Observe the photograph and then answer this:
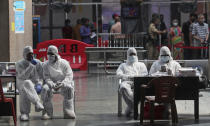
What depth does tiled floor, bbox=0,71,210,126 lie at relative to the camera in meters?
14.0

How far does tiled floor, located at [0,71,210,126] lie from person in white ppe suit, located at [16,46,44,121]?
321 millimetres

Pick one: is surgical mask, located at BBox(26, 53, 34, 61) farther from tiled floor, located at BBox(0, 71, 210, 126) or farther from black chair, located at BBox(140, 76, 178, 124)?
black chair, located at BBox(140, 76, 178, 124)

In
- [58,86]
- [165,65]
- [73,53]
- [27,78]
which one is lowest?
[73,53]

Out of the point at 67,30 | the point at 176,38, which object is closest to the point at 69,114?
the point at 176,38

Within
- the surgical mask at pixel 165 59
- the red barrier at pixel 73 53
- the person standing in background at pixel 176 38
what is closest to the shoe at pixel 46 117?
the surgical mask at pixel 165 59

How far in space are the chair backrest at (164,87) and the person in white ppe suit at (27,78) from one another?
7.88 ft

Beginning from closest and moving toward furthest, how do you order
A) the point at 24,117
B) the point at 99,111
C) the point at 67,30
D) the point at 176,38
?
the point at 24,117
the point at 99,111
the point at 176,38
the point at 67,30

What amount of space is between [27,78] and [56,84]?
645 millimetres

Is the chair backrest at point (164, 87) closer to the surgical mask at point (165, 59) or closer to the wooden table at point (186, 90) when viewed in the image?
the wooden table at point (186, 90)

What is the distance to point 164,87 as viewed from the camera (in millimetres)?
13781

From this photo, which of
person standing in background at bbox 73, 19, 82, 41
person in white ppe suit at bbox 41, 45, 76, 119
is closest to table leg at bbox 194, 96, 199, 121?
person in white ppe suit at bbox 41, 45, 76, 119

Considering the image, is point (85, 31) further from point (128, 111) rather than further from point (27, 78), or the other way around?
point (128, 111)

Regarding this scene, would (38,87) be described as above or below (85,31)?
below

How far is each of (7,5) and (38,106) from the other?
847 centimetres
